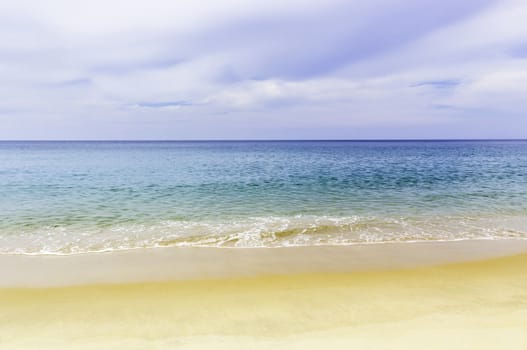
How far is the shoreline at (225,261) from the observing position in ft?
20.6

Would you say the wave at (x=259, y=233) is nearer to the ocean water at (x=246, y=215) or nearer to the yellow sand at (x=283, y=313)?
the ocean water at (x=246, y=215)

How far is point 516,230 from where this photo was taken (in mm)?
9781

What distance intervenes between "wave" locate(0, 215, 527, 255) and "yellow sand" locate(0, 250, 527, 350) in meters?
2.63

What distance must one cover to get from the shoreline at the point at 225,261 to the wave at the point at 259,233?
48cm

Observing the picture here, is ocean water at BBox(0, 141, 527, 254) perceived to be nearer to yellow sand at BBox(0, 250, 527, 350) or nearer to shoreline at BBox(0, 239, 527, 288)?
shoreline at BBox(0, 239, 527, 288)

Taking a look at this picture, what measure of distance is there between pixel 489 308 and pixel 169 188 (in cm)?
1668

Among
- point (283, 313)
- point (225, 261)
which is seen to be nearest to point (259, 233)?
point (225, 261)

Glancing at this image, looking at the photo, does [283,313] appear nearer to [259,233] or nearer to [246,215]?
[259,233]

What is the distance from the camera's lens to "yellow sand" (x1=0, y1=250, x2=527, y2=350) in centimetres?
382

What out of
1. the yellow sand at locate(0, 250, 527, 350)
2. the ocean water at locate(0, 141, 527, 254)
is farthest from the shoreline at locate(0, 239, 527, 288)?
the ocean water at locate(0, 141, 527, 254)

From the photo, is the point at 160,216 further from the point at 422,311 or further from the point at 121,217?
the point at 422,311

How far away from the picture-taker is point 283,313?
454 centimetres

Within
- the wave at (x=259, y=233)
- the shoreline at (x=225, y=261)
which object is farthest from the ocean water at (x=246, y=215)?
the shoreline at (x=225, y=261)

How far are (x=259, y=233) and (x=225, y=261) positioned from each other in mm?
2426
